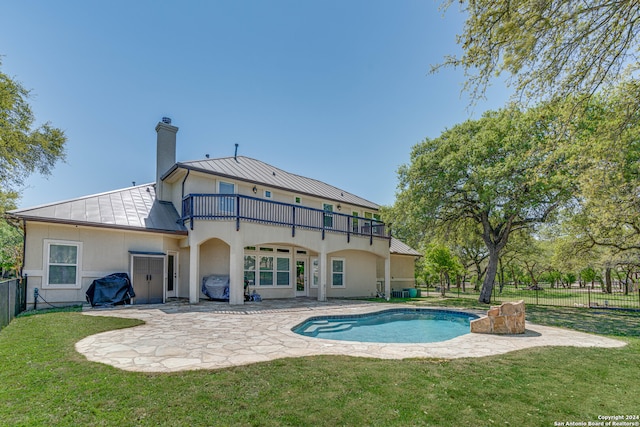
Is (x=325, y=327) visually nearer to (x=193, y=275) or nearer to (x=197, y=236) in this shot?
(x=193, y=275)

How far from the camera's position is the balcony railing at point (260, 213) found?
12.9 meters

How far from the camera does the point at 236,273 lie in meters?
12.5

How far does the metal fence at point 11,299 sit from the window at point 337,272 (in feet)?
42.7

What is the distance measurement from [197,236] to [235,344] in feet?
23.7

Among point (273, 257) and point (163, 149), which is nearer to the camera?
point (163, 149)

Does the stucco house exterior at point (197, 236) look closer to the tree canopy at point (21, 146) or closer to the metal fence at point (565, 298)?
the tree canopy at point (21, 146)

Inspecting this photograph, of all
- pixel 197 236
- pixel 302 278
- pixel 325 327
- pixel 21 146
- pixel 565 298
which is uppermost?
pixel 21 146

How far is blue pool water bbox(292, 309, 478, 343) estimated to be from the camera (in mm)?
9383

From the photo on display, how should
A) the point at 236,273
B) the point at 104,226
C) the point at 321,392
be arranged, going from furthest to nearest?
the point at 236,273 < the point at 104,226 < the point at 321,392

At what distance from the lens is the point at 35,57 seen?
1293cm

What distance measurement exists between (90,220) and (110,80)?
6.84 meters

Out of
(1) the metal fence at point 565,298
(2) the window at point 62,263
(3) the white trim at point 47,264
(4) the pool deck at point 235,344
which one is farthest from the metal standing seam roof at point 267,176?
(1) the metal fence at point 565,298

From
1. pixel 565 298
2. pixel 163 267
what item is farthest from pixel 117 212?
pixel 565 298

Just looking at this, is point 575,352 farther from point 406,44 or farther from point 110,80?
point 110,80
